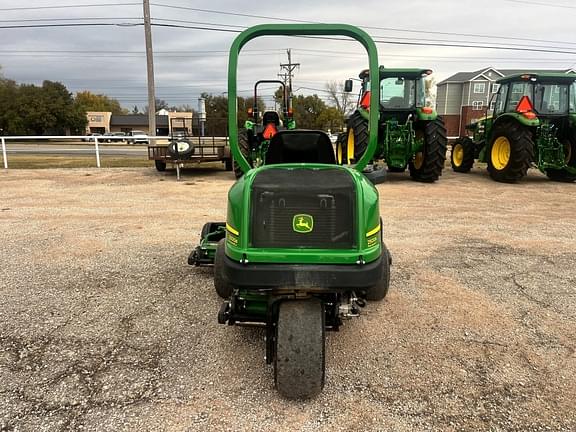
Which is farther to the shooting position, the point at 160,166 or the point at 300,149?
the point at 160,166

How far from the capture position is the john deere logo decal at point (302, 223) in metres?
2.53

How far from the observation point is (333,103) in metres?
50.4

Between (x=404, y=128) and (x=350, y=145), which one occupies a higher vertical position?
(x=404, y=128)

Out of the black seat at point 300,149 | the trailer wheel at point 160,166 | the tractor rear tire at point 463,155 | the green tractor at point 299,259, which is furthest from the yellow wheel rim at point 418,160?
the green tractor at point 299,259

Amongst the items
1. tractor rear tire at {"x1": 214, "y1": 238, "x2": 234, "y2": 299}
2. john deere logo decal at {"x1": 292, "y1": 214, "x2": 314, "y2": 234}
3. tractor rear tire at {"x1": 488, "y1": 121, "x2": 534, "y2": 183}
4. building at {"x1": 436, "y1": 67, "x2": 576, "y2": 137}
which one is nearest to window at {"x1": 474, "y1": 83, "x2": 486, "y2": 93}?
building at {"x1": 436, "y1": 67, "x2": 576, "y2": 137}

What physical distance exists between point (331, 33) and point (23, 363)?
9.55ft

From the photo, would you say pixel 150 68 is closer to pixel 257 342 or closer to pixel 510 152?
pixel 510 152

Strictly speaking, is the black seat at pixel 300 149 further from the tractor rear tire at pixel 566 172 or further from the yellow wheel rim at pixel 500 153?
the tractor rear tire at pixel 566 172

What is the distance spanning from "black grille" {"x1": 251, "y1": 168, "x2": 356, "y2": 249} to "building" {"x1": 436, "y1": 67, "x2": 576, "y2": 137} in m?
47.3

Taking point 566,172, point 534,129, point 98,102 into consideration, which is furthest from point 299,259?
point 98,102

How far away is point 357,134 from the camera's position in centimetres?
1005

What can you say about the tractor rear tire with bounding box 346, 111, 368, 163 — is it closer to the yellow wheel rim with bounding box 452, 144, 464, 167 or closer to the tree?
the yellow wheel rim with bounding box 452, 144, 464, 167

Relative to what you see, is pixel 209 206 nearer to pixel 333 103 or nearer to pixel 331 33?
pixel 331 33

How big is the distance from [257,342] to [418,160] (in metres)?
8.74
